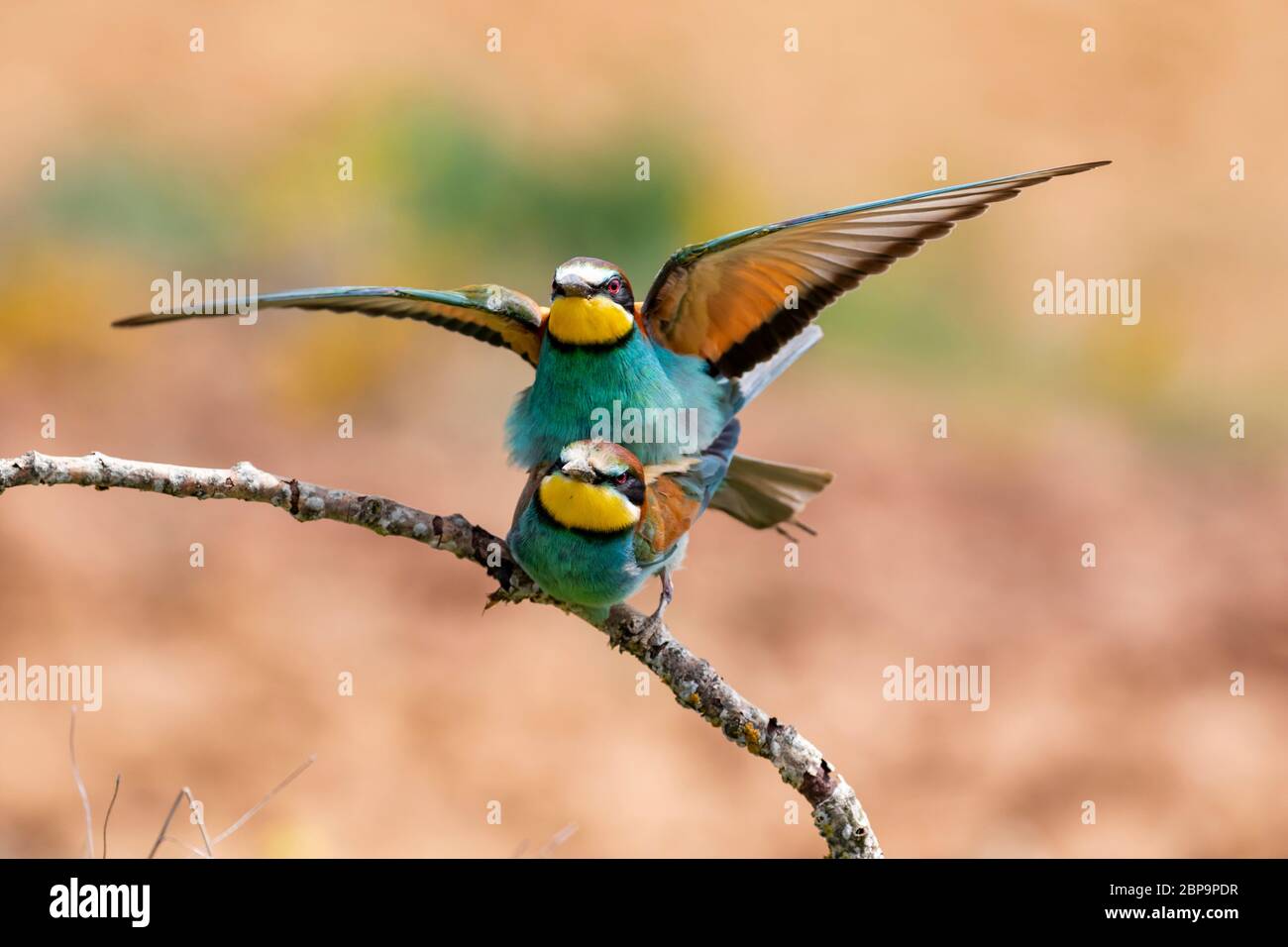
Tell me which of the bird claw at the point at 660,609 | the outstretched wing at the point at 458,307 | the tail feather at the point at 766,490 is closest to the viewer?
the bird claw at the point at 660,609

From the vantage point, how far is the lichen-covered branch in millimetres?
1900

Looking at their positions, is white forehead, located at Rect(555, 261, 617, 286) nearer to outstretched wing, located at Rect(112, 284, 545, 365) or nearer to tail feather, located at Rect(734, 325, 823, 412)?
outstretched wing, located at Rect(112, 284, 545, 365)

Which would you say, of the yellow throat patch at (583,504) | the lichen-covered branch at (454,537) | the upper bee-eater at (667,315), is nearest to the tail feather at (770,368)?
the upper bee-eater at (667,315)

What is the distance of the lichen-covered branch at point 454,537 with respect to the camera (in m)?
1.90

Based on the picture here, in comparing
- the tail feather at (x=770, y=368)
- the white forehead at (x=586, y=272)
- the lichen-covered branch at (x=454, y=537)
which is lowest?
the lichen-covered branch at (x=454, y=537)

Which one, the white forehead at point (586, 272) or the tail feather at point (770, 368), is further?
the tail feather at point (770, 368)

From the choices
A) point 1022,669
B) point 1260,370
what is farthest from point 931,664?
point 1260,370

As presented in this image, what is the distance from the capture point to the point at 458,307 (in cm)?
273

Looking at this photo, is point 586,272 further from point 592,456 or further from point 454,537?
point 454,537

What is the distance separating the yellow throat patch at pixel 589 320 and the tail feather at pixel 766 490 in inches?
24.1

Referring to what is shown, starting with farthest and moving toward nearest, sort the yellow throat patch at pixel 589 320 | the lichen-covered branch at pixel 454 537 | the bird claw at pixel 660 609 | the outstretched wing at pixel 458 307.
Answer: the yellow throat patch at pixel 589 320 → the outstretched wing at pixel 458 307 → the bird claw at pixel 660 609 → the lichen-covered branch at pixel 454 537

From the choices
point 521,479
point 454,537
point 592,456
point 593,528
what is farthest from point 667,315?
point 521,479

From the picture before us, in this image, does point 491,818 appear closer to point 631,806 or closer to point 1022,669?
point 631,806

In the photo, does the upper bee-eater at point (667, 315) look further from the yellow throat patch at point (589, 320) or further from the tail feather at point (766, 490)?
the tail feather at point (766, 490)
